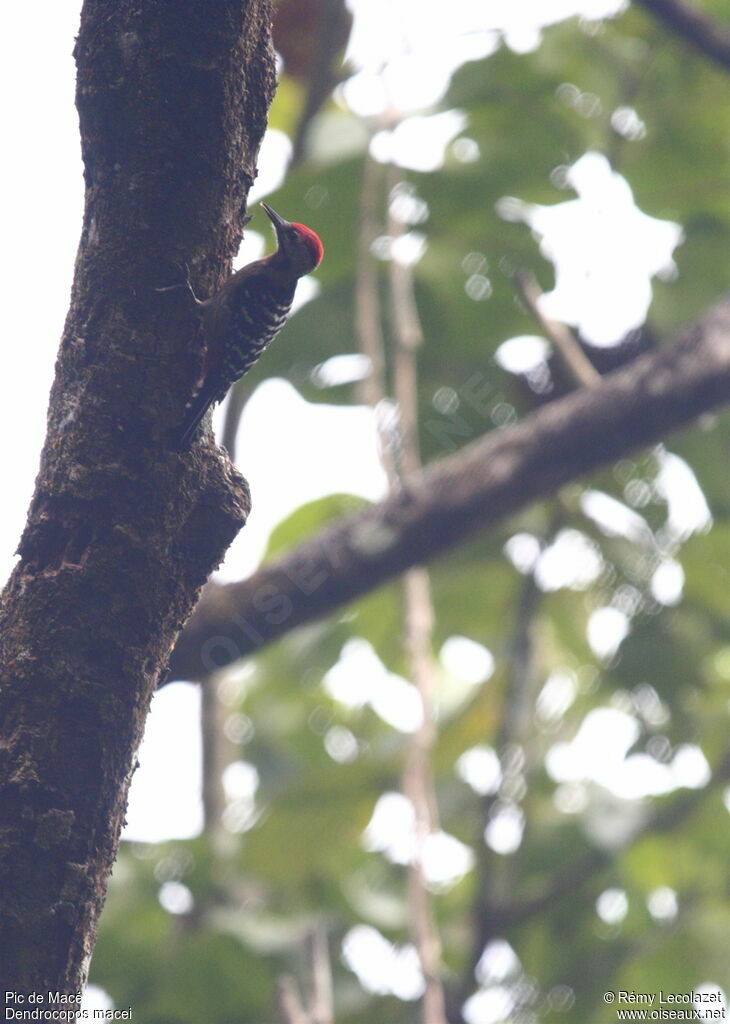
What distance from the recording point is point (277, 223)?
371 cm

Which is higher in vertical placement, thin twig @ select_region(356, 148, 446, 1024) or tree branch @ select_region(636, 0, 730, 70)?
tree branch @ select_region(636, 0, 730, 70)

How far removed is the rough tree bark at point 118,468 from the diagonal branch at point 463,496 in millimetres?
1308

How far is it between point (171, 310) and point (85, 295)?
157mm

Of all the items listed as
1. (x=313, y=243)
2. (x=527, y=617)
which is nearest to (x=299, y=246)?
(x=313, y=243)

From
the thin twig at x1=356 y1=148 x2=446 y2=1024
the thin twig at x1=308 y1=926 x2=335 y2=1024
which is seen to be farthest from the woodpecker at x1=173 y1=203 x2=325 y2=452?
the thin twig at x1=308 y1=926 x2=335 y2=1024

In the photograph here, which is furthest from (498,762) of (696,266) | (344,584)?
(696,266)

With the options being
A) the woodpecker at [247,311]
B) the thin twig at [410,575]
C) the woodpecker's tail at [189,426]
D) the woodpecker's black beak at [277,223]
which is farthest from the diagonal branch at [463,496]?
the woodpecker's tail at [189,426]

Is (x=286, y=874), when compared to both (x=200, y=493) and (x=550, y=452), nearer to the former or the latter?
(x=550, y=452)

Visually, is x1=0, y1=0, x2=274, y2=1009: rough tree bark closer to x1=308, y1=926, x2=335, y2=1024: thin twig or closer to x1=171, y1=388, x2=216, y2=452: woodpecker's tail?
x1=171, y1=388, x2=216, y2=452: woodpecker's tail

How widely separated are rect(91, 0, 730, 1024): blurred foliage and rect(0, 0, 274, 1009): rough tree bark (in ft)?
6.31

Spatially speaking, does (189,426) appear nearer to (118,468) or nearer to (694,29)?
(118,468)

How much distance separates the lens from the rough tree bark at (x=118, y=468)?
167cm

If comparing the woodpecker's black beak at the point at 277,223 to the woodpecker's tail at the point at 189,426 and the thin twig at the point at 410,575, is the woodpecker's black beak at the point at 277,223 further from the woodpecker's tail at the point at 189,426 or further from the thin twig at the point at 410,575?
the woodpecker's tail at the point at 189,426

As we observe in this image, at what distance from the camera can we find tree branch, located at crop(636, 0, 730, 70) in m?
3.97
